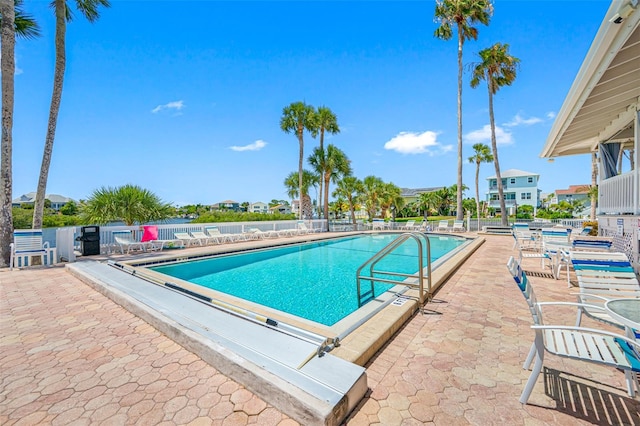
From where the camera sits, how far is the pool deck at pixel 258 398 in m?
2.05

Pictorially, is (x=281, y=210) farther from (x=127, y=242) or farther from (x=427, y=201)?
(x=127, y=242)

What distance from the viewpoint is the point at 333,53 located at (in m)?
17.5

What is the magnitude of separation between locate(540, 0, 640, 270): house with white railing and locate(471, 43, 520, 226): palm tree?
9.61 metres

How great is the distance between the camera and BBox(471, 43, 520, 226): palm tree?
18531 millimetres

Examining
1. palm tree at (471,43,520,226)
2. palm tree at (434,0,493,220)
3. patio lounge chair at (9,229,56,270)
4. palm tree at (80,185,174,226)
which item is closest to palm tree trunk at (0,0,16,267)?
patio lounge chair at (9,229,56,270)

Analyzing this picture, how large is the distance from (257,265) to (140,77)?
49.2ft

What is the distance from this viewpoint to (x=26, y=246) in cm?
816

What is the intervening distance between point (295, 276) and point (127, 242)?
7178 millimetres

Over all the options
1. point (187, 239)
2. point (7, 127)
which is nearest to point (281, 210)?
point (187, 239)

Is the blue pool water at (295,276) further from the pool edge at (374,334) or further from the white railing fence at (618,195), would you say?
the white railing fence at (618,195)

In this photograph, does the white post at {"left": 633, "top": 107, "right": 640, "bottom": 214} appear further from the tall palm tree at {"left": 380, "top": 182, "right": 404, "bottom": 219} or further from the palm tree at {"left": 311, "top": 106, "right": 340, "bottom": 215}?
the tall palm tree at {"left": 380, "top": 182, "right": 404, "bottom": 219}

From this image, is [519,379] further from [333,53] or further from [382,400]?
[333,53]

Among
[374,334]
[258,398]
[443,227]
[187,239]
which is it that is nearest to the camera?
[258,398]

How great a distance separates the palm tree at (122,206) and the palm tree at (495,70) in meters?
21.8
